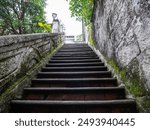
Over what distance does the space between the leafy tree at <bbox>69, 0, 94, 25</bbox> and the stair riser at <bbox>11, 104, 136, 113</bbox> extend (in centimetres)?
428

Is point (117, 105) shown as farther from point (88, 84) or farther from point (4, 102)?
point (4, 102)

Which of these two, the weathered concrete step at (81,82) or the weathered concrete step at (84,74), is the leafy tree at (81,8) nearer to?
the weathered concrete step at (84,74)

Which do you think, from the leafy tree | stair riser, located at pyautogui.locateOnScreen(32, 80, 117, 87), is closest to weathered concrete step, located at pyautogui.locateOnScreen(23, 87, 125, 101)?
stair riser, located at pyautogui.locateOnScreen(32, 80, 117, 87)

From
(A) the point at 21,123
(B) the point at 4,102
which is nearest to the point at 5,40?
(B) the point at 4,102

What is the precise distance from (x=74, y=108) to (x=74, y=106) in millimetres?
26

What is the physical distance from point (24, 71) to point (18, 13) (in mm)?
5831

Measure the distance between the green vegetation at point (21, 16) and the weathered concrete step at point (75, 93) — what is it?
523 centimetres

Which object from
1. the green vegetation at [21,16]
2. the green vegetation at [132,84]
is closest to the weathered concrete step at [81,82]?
the green vegetation at [132,84]

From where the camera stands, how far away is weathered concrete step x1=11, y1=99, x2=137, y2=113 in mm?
1635

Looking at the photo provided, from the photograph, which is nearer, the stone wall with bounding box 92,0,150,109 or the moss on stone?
the stone wall with bounding box 92,0,150,109

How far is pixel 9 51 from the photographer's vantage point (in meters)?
1.83

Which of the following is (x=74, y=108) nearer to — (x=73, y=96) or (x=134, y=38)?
(x=73, y=96)

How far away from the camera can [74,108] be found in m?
1.69

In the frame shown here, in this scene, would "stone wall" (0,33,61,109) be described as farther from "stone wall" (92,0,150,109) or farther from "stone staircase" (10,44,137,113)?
"stone wall" (92,0,150,109)
